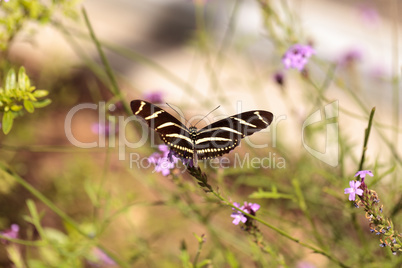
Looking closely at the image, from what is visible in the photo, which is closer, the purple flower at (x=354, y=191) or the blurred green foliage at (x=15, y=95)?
the purple flower at (x=354, y=191)

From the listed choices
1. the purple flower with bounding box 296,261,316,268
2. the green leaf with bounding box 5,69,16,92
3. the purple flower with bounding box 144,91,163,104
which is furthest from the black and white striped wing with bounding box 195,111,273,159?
the purple flower with bounding box 296,261,316,268

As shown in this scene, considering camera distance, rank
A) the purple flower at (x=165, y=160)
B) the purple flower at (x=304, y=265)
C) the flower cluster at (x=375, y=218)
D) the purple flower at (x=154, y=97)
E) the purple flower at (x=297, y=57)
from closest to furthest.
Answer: the flower cluster at (x=375, y=218), the purple flower at (x=165, y=160), the purple flower at (x=297, y=57), the purple flower at (x=154, y=97), the purple flower at (x=304, y=265)

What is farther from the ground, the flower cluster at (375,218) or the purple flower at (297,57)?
the purple flower at (297,57)

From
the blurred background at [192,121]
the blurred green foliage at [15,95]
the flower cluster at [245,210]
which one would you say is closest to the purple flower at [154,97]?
the blurred background at [192,121]

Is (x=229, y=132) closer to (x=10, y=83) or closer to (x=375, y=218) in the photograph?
(x=375, y=218)

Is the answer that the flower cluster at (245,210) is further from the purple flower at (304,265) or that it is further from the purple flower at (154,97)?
the purple flower at (304,265)

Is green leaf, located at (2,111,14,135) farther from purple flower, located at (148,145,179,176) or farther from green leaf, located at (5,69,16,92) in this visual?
purple flower, located at (148,145,179,176)
